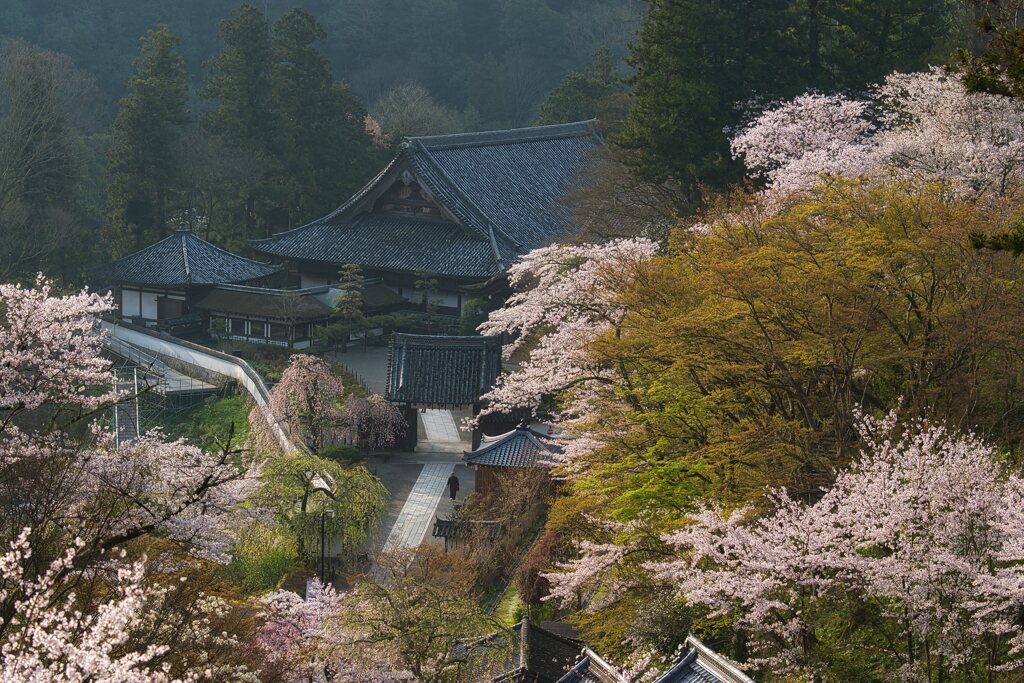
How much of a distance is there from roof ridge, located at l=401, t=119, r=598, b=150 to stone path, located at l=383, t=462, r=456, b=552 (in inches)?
556

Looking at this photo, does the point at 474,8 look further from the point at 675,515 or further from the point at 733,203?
the point at 675,515

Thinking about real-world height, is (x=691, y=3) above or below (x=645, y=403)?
above

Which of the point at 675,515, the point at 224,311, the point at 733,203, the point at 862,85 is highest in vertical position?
the point at 862,85

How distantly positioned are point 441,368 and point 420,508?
4.00m

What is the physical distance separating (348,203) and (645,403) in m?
22.3

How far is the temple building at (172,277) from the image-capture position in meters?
35.2

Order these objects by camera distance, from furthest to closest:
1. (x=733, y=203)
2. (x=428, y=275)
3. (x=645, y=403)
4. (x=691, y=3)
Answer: (x=428, y=275) → (x=691, y=3) → (x=733, y=203) → (x=645, y=403)

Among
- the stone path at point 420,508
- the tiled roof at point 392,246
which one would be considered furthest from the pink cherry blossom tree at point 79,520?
the tiled roof at point 392,246

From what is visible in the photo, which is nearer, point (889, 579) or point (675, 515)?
point (889, 579)

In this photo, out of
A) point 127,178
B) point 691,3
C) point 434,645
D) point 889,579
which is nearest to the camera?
point 889,579

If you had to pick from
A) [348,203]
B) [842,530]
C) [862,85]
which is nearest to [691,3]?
[862,85]

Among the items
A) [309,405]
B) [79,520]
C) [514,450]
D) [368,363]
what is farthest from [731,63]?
[79,520]

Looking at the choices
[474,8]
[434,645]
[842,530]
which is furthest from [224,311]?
[474,8]

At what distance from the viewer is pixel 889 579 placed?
10992 millimetres
